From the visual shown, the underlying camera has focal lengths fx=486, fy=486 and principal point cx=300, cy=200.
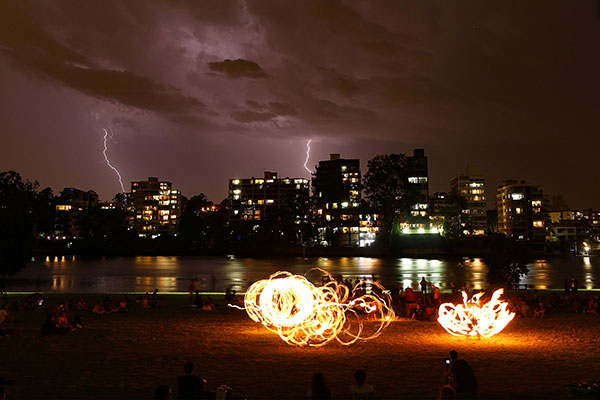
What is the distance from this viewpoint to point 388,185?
104m

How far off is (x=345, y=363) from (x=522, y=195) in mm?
180158

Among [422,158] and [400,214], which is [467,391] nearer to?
[400,214]

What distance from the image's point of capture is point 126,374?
12375mm

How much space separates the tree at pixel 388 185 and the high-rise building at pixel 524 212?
85247mm

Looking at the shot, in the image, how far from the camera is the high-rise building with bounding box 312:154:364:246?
13138 cm

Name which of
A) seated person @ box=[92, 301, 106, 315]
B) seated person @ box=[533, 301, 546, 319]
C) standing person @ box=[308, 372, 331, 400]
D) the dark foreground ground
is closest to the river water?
seated person @ box=[92, 301, 106, 315]

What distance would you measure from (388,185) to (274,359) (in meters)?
92.6

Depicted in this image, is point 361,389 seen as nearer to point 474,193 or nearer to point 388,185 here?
point 388,185

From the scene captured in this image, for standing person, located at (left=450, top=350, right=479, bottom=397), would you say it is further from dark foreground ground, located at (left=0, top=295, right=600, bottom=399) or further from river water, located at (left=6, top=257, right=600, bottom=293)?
river water, located at (left=6, top=257, right=600, bottom=293)

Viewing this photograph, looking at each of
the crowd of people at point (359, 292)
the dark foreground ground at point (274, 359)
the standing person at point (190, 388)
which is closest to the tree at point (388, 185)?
the crowd of people at point (359, 292)

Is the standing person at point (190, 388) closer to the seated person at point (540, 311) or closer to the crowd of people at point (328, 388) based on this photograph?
the crowd of people at point (328, 388)

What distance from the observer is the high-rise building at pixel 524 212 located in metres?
173

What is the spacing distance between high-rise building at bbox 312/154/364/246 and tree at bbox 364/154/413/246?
2473 centimetres

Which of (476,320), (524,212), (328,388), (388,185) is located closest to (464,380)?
(328,388)
